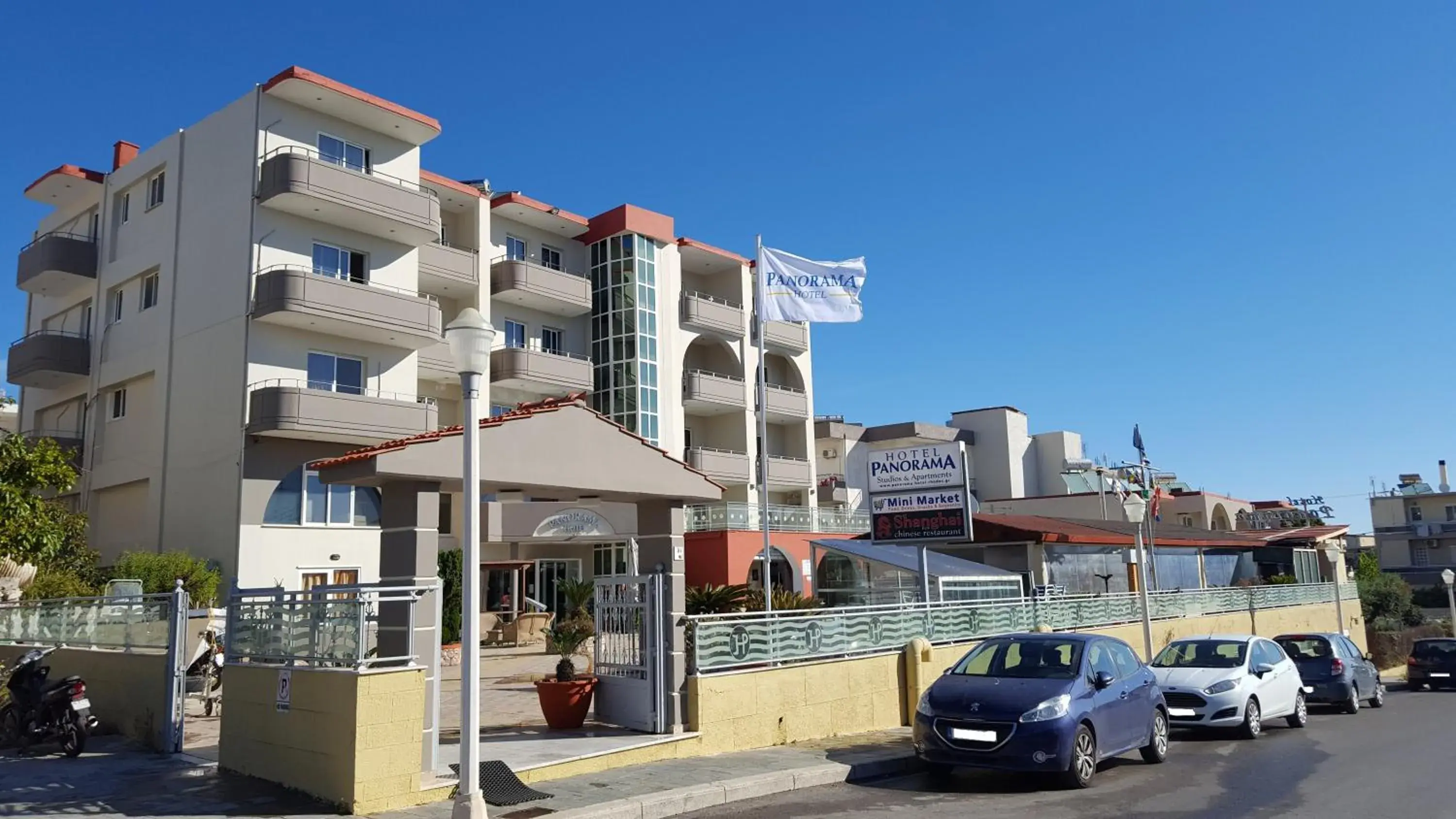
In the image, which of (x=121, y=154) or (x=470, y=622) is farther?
(x=121, y=154)

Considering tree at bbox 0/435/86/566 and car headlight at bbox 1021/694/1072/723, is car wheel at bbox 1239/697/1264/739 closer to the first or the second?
car headlight at bbox 1021/694/1072/723

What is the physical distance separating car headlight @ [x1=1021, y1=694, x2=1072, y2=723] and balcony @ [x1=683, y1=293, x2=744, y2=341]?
107ft

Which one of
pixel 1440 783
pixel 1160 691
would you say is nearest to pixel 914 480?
pixel 1160 691

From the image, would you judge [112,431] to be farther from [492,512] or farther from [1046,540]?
[1046,540]

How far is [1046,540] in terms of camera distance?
1037 inches

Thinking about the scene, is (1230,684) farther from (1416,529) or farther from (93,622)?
(1416,529)

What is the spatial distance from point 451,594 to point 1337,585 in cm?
3241

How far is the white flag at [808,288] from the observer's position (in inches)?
848

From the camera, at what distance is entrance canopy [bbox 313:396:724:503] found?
33.0 ft

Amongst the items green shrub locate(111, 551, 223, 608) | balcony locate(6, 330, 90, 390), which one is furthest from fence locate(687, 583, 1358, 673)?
balcony locate(6, 330, 90, 390)

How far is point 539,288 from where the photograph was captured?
37312 millimetres

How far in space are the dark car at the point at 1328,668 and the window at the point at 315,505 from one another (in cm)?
2239

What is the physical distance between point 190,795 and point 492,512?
23.0m

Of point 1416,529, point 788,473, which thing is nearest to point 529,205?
point 788,473
